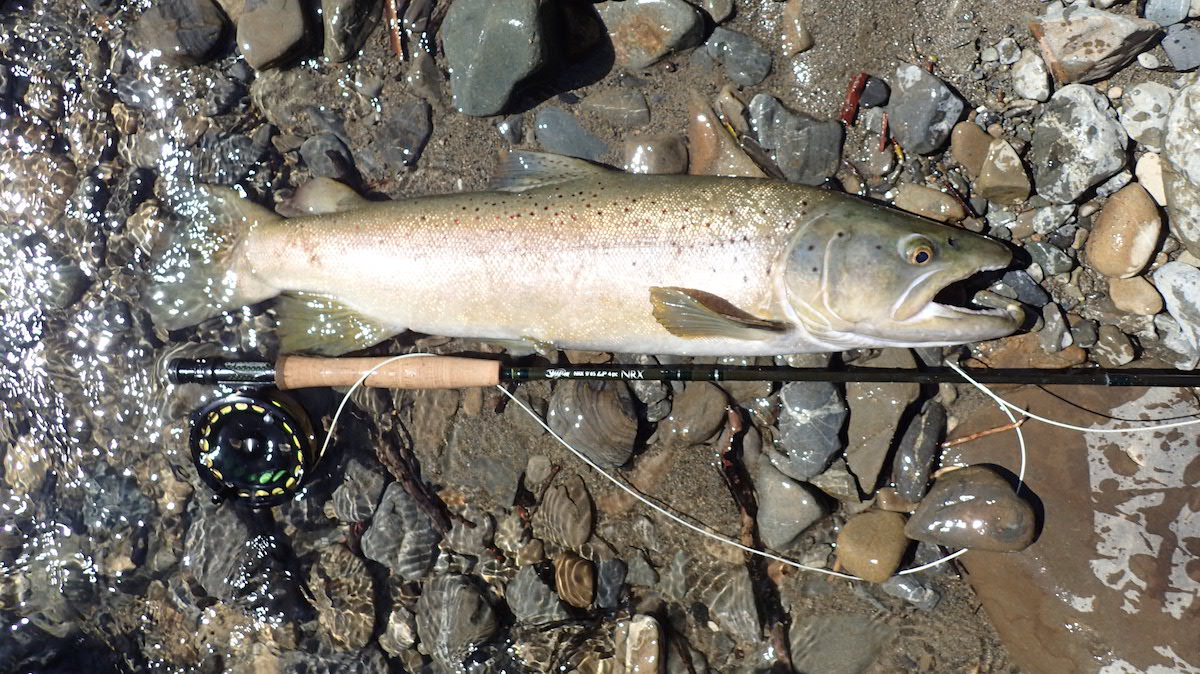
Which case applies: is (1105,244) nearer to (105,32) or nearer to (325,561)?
(325,561)

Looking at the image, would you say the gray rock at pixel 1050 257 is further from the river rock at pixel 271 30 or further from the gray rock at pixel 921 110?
the river rock at pixel 271 30

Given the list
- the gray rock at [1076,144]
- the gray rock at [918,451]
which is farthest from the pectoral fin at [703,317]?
the gray rock at [1076,144]

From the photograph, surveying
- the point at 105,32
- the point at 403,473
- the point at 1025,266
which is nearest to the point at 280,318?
the point at 403,473

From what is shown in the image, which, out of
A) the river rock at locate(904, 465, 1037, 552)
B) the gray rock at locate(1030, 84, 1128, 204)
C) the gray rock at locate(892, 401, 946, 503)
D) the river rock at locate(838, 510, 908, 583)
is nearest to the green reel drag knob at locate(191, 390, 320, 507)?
the river rock at locate(838, 510, 908, 583)

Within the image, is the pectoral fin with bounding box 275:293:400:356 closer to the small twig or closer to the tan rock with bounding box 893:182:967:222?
the tan rock with bounding box 893:182:967:222

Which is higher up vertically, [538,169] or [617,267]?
[538,169]

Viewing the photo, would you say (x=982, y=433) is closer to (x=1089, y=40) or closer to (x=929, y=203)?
(x=929, y=203)

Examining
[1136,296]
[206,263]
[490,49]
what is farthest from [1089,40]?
[206,263]
